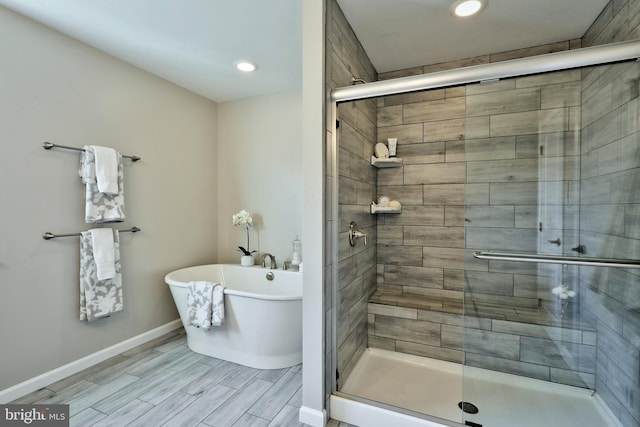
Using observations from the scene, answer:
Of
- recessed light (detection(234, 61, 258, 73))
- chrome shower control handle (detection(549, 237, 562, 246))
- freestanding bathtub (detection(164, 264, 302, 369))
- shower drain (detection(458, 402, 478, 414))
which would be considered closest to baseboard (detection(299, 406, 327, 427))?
freestanding bathtub (detection(164, 264, 302, 369))

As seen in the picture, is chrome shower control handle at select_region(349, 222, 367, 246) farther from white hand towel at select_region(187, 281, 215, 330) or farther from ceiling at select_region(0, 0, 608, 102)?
ceiling at select_region(0, 0, 608, 102)

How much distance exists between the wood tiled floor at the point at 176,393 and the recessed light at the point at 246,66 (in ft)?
8.56

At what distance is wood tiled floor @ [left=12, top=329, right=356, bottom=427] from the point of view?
5.90 feet

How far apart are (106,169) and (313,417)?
2.34 meters

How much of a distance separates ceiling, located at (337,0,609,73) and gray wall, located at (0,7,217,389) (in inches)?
81.2

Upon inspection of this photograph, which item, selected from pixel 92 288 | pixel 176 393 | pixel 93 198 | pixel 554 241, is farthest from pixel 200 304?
pixel 554 241

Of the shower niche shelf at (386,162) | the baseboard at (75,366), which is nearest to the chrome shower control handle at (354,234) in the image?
the shower niche shelf at (386,162)

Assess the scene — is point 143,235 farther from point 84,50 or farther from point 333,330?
point 333,330

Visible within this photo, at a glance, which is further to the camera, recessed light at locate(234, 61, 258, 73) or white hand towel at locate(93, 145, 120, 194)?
recessed light at locate(234, 61, 258, 73)

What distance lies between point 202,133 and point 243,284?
181 centimetres

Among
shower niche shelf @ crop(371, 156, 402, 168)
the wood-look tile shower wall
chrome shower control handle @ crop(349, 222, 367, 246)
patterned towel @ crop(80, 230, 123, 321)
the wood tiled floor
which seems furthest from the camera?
shower niche shelf @ crop(371, 156, 402, 168)

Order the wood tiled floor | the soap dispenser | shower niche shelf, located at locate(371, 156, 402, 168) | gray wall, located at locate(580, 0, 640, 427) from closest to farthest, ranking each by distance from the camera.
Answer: gray wall, located at locate(580, 0, 640, 427), the wood tiled floor, shower niche shelf, located at locate(371, 156, 402, 168), the soap dispenser

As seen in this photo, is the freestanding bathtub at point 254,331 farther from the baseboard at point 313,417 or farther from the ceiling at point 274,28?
the ceiling at point 274,28

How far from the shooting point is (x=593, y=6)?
6.15 feet
